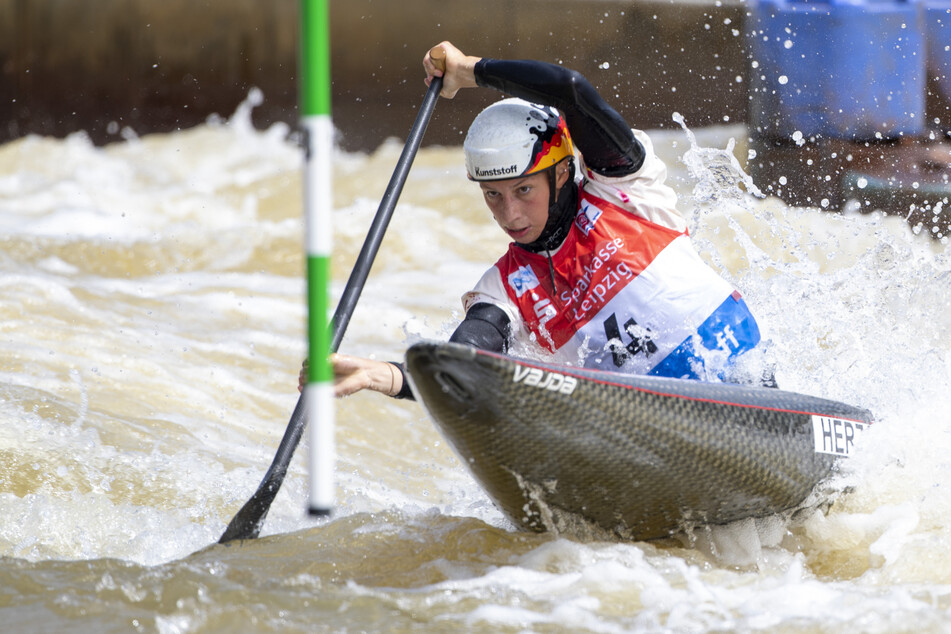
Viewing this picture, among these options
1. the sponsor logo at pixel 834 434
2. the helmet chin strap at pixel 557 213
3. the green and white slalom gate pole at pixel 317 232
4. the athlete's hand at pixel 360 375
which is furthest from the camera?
the helmet chin strap at pixel 557 213

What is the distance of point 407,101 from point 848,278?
21.0 feet

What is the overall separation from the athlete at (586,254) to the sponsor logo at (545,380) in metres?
0.49

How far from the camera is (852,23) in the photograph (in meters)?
7.68

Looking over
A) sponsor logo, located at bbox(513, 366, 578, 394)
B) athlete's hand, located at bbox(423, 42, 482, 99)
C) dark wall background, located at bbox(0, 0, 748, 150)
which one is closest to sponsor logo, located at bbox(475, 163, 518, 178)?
athlete's hand, located at bbox(423, 42, 482, 99)

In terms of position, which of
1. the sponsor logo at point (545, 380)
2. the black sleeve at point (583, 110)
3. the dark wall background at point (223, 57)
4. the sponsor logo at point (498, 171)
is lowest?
the sponsor logo at point (545, 380)

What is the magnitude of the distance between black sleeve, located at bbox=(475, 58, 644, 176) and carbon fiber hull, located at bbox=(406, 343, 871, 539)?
0.72 m

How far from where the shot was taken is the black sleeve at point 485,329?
3025 mm

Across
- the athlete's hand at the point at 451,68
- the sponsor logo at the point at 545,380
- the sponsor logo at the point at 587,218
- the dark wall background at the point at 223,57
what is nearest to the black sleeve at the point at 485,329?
the sponsor logo at the point at 587,218

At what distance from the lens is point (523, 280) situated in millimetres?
3166

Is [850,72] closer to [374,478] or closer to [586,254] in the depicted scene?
[374,478]

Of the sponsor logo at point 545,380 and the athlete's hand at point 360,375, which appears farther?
the athlete's hand at point 360,375

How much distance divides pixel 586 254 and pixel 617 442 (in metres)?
0.70

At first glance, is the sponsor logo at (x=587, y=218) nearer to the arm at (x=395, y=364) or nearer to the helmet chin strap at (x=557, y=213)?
the helmet chin strap at (x=557, y=213)

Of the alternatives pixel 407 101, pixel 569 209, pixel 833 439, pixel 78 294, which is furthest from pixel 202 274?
pixel 833 439
